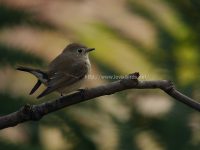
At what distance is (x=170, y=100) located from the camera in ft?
11.4

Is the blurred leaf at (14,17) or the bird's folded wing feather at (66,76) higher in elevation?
the blurred leaf at (14,17)

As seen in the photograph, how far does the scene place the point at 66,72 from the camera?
11.0ft

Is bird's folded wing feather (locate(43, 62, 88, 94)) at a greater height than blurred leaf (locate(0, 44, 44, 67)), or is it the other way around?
blurred leaf (locate(0, 44, 44, 67))

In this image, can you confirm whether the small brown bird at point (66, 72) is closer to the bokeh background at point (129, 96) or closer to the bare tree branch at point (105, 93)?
the bokeh background at point (129, 96)

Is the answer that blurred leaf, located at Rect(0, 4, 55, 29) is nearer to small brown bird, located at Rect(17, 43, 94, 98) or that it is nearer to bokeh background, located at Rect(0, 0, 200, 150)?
bokeh background, located at Rect(0, 0, 200, 150)

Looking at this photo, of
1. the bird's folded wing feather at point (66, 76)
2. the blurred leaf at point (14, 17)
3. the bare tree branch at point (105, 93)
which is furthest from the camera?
the blurred leaf at point (14, 17)

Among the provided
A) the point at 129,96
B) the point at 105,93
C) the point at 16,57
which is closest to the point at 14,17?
the point at 16,57

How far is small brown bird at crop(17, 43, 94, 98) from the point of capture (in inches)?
121

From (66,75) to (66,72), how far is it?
39mm

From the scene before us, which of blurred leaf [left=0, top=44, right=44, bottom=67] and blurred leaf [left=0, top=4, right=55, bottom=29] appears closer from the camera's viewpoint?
blurred leaf [left=0, top=44, right=44, bottom=67]

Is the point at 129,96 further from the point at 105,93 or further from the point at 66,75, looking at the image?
the point at 105,93

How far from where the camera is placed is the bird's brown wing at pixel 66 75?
3.08 m

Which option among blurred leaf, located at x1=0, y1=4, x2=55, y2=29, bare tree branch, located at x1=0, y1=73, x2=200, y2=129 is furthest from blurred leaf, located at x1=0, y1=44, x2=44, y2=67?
bare tree branch, located at x1=0, y1=73, x2=200, y2=129

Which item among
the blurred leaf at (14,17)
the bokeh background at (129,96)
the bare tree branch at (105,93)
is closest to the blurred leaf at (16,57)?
the bokeh background at (129,96)
